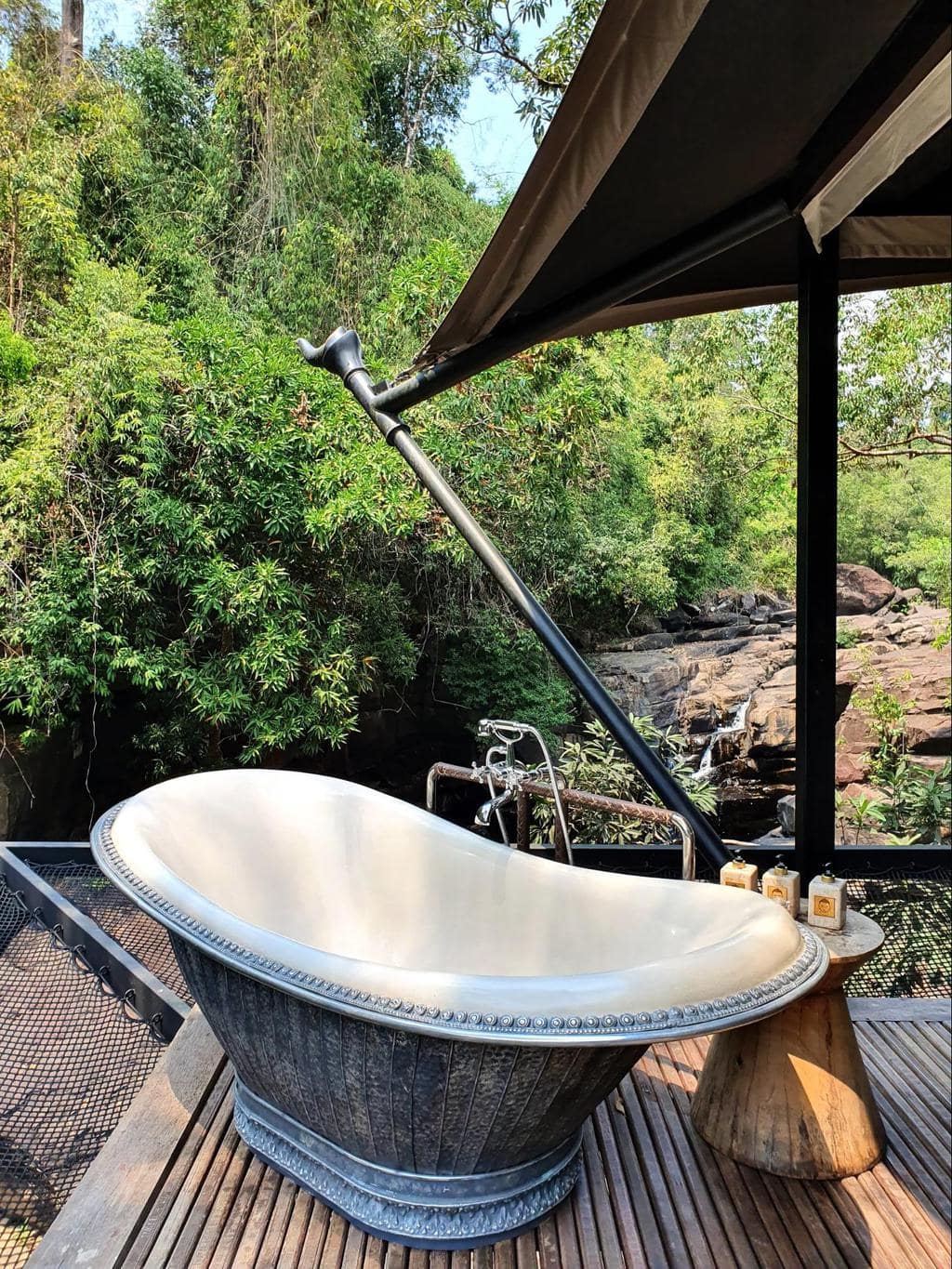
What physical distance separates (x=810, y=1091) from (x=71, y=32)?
6661mm

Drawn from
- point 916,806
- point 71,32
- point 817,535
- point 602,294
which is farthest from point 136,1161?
point 71,32

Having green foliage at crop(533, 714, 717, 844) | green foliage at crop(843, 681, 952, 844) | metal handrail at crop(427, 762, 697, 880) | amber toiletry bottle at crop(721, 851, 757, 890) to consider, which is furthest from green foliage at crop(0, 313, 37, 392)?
green foliage at crop(843, 681, 952, 844)

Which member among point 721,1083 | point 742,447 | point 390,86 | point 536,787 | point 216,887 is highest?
point 390,86

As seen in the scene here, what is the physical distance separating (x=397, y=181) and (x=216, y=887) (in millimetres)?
5157

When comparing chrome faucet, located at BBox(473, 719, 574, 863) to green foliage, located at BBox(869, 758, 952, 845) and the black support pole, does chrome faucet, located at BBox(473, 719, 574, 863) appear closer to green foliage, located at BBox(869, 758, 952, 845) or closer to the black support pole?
the black support pole

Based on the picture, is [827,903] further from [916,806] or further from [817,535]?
[916,806]

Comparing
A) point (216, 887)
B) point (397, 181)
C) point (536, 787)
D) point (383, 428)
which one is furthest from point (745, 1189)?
point (397, 181)

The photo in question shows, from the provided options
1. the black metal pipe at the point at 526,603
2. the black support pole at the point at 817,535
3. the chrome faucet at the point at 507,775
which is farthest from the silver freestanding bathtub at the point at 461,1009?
the black support pole at the point at 817,535

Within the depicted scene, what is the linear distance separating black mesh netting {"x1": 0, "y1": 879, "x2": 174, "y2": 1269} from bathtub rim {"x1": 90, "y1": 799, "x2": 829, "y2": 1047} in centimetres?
93

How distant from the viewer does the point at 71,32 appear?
5.12m

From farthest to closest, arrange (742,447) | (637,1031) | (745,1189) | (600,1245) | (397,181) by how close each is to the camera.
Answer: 1. (742,447)
2. (397,181)
3. (745,1189)
4. (600,1245)
5. (637,1031)

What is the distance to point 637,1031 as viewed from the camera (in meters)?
1.17

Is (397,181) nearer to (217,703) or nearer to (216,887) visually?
(217,703)

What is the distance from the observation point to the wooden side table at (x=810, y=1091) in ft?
5.18
